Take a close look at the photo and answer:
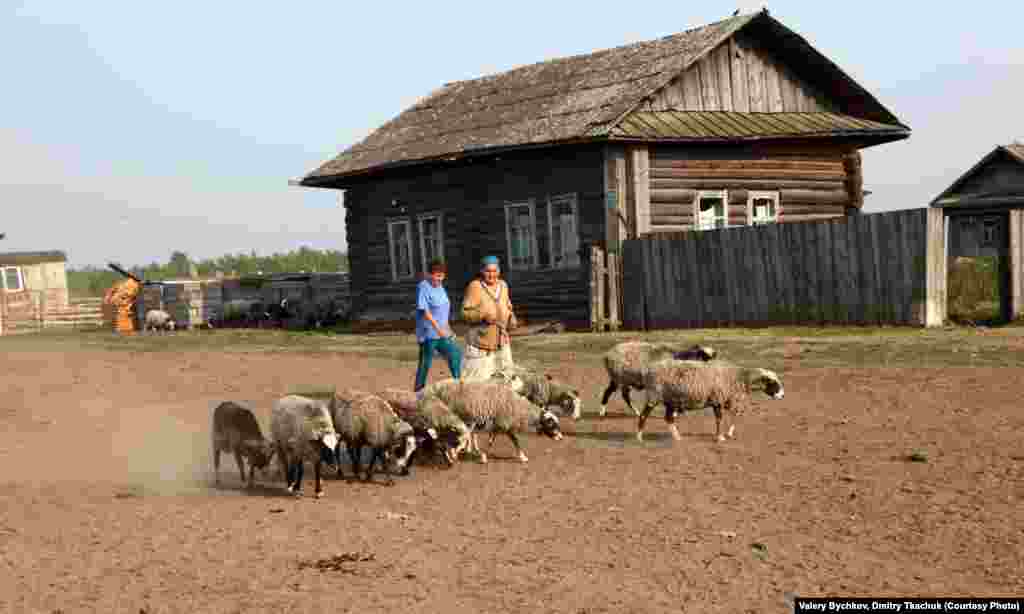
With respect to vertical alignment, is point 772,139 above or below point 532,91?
below

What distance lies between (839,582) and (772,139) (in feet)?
63.1

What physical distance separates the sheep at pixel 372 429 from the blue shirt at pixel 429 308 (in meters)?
2.73

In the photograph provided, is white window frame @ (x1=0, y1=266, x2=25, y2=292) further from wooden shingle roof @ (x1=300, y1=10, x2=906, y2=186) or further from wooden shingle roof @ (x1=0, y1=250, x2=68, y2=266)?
wooden shingle roof @ (x1=300, y1=10, x2=906, y2=186)

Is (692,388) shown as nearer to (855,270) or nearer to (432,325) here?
(432,325)

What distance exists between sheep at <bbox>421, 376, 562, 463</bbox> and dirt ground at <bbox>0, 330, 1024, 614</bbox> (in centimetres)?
29

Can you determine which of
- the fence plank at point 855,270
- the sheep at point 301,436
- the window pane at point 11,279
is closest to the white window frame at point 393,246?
the fence plank at point 855,270

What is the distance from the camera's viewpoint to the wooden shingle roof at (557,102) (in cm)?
2356

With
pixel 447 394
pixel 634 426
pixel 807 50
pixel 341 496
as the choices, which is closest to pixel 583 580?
pixel 341 496

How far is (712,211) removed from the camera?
2462 centimetres

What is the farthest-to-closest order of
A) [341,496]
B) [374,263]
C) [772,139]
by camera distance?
Result: [374,263], [772,139], [341,496]

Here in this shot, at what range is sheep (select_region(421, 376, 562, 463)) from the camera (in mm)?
10648

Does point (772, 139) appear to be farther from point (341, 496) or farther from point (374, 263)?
point (341, 496)

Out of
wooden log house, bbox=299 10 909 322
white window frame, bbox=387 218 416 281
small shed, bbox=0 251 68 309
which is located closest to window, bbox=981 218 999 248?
wooden log house, bbox=299 10 909 322

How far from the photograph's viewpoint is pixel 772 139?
2438 centimetres
